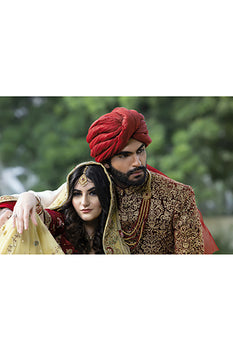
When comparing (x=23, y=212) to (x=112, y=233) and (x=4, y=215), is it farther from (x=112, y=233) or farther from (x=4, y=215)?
(x=112, y=233)

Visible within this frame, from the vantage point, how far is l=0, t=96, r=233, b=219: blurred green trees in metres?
2.93

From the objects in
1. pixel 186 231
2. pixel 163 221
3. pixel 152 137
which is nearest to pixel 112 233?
pixel 163 221

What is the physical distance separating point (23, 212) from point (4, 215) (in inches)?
8.3

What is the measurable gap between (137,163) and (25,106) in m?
0.98

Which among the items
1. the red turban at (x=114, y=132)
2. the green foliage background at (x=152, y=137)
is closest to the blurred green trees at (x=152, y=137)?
the green foliage background at (x=152, y=137)

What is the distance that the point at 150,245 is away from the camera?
2.56 m

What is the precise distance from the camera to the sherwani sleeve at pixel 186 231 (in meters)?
2.55

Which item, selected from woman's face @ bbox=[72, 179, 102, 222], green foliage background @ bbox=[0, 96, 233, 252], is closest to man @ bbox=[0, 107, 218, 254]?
woman's face @ bbox=[72, 179, 102, 222]

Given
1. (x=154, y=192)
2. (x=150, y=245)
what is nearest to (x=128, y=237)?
(x=150, y=245)

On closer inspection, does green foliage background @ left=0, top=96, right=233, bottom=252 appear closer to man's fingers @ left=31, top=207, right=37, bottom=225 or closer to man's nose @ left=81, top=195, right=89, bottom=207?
man's nose @ left=81, top=195, right=89, bottom=207

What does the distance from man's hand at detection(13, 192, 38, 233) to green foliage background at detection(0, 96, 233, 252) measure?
494 mm

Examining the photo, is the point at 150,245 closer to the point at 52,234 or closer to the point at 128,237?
the point at 128,237

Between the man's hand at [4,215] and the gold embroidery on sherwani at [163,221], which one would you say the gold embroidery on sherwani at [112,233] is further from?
the man's hand at [4,215]

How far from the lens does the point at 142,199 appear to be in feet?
8.43
